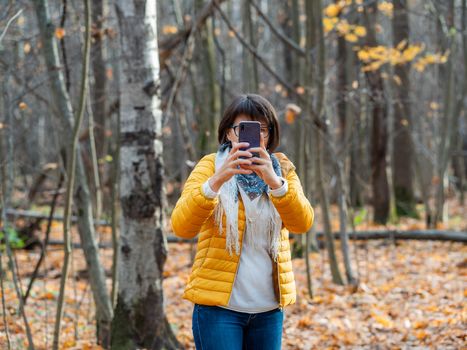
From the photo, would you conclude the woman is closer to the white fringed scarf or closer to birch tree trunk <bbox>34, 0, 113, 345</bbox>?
the white fringed scarf

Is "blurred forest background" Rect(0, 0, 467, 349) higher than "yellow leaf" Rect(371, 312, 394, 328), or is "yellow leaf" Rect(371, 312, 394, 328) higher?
"blurred forest background" Rect(0, 0, 467, 349)

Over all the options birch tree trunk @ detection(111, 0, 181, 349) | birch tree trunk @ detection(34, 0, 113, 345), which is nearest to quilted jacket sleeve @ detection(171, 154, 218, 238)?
birch tree trunk @ detection(111, 0, 181, 349)

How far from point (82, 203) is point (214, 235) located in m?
2.90

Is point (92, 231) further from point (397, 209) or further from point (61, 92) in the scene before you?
point (397, 209)

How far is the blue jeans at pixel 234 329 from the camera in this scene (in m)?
2.43

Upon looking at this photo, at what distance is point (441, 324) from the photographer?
5.42 metres

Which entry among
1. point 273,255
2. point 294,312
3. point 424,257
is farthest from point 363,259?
point 273,255

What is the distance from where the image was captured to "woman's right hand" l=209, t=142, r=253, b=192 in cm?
233

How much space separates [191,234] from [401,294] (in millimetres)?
5051

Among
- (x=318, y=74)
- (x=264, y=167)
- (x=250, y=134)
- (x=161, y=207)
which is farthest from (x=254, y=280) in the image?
(x=318, y=74)

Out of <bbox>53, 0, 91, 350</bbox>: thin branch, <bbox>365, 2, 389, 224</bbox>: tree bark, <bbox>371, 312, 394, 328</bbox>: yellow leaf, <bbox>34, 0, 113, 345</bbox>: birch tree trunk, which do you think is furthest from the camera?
<bbox>365, 2, 389, 224</bbox>: tree bark

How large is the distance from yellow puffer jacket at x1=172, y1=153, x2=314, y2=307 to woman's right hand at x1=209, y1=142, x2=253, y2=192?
0.08m

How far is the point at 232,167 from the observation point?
233cm

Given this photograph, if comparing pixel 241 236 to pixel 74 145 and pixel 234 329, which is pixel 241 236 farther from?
pixel 74 145
